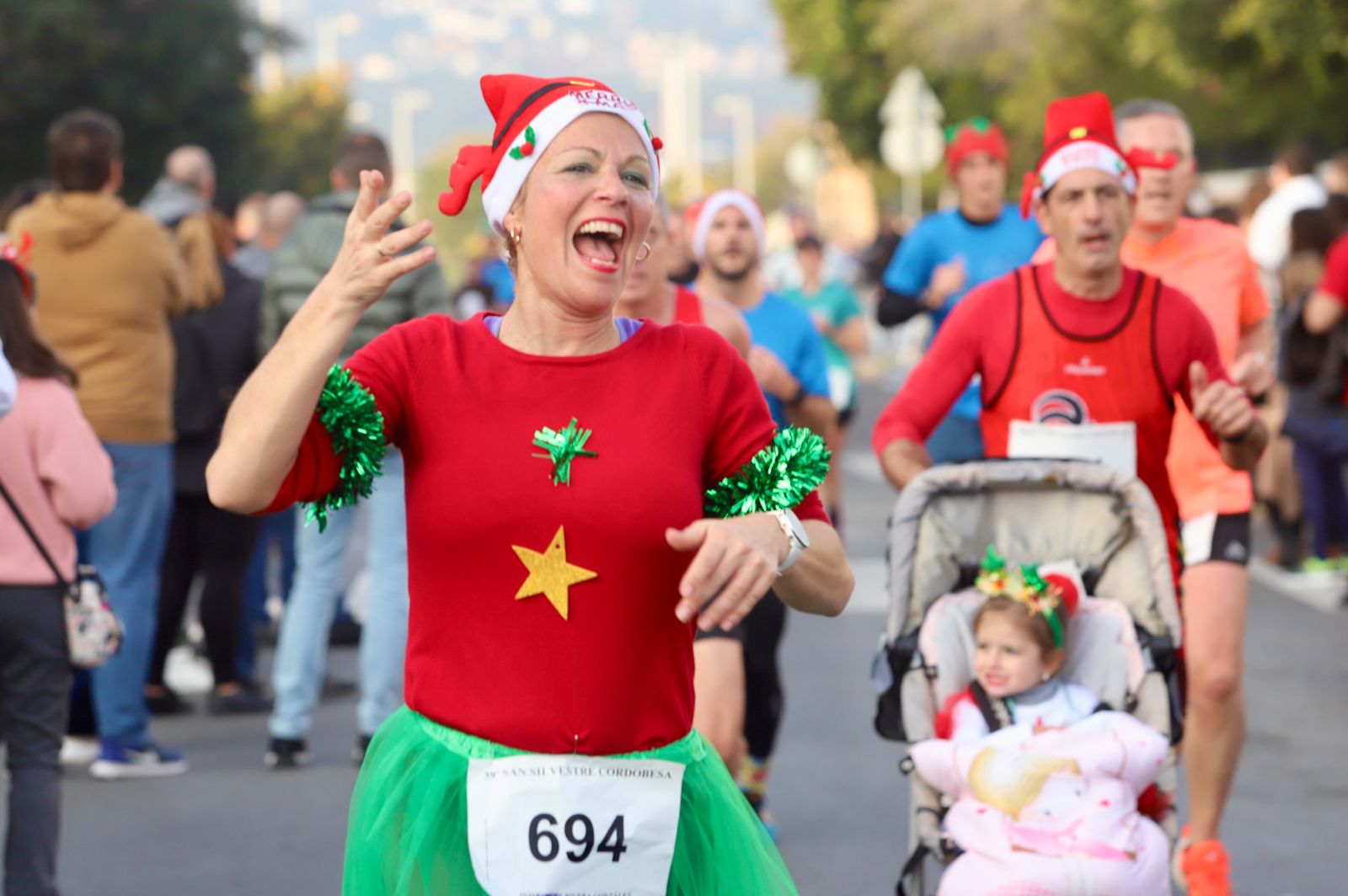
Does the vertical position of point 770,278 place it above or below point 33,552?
above

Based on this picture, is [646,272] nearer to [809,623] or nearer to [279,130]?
[809,623]

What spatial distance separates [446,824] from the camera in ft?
11.1

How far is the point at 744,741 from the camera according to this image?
22.4 ft

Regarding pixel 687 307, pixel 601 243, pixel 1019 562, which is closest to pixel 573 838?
pixel 601 243

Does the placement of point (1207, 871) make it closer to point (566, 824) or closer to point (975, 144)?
point (566, 824)

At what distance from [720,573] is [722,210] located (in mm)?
4857

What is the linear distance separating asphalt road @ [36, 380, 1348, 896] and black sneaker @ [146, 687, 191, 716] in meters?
0.12

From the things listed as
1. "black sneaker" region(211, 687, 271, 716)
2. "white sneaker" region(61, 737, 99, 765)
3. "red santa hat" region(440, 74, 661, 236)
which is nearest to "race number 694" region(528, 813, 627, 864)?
"red santa hat" region(440, 74, 661, 236)

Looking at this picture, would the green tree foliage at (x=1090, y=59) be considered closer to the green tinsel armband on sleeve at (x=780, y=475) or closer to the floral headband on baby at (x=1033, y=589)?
the floral headband on baby at (x=1033, y=589)

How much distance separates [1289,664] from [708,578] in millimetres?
7804

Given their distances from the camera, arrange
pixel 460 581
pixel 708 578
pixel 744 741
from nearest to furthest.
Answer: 1. pixel 708 578
2. pixel 460 581
3. pixel 744 741

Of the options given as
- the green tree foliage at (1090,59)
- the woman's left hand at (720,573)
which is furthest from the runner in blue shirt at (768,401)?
the green tree foliage at (1090,59)

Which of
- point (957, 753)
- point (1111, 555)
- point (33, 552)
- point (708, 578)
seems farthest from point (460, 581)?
point (33, 552)

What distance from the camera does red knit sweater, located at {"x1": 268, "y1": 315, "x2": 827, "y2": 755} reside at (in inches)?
131
